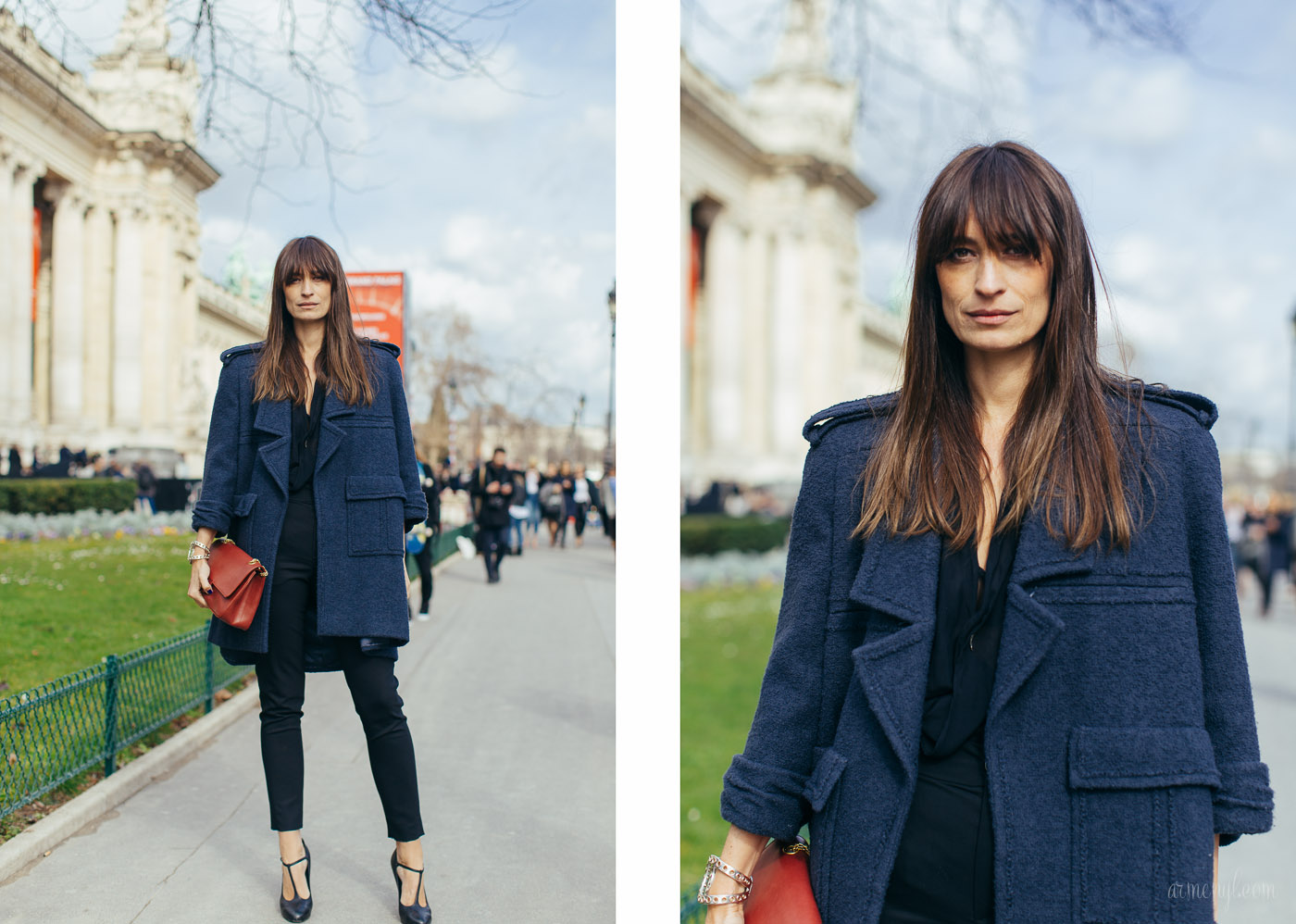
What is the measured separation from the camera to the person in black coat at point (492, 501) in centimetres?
368

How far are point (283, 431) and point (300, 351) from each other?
0.75ft

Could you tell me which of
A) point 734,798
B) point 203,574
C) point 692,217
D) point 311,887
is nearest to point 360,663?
point 203,574

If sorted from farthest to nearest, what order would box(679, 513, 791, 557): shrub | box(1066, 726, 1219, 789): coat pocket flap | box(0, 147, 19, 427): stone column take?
1. box(679, 513, 791, 557): shrub
2. box(0, 147, 19, 427): stone column
3. box(1066, 726, 1219, 789): coat pocket flap

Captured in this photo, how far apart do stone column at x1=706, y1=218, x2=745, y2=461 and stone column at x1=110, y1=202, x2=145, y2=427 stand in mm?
14906

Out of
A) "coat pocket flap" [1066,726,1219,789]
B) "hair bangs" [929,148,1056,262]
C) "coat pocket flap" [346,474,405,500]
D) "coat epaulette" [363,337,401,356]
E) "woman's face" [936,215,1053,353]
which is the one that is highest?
"hair bangs" [929,148,1056,262]

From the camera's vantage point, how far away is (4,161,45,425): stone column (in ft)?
10.9

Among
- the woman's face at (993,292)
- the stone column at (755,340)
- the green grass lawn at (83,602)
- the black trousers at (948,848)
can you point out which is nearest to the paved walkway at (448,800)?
the green grass lawn at (83,602)

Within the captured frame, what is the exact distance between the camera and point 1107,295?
1.56 metres

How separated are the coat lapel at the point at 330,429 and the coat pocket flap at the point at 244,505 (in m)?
0.18

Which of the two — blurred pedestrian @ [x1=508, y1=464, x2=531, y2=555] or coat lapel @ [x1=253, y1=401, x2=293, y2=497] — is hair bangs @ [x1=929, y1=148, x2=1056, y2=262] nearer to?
coat lapel @ [x1=253, y1=401, x2=293, y2=497]

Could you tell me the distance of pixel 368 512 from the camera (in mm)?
2686

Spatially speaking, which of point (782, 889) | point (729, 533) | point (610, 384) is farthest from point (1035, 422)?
point (729, 533)

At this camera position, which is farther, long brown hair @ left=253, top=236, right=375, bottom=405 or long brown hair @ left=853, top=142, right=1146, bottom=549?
long brown hair @ left=253, top=236, right=375, bottom=405

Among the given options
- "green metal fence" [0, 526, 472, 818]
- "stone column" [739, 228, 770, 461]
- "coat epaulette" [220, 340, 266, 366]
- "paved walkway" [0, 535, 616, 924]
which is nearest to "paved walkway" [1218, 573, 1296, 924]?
"paved walkway" [0, 535, 616, 924]
